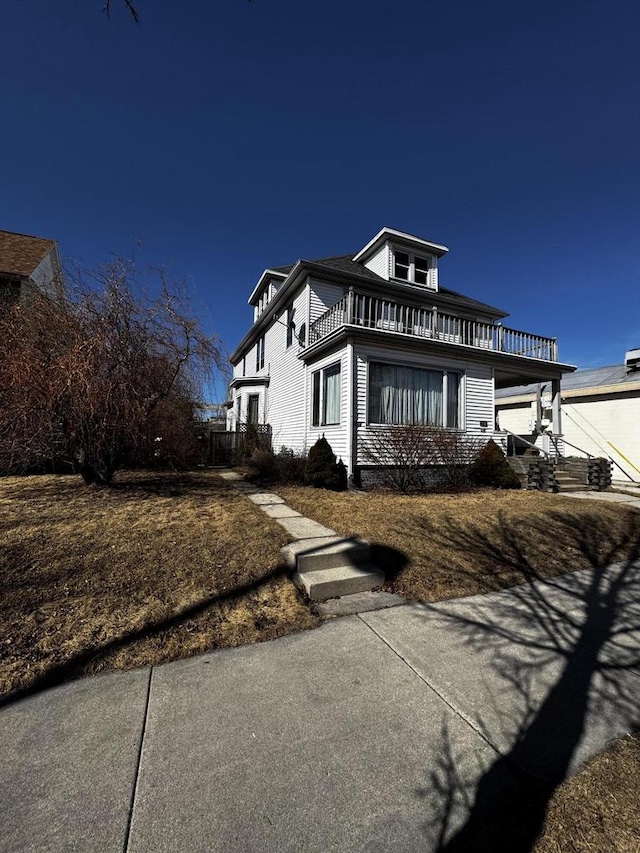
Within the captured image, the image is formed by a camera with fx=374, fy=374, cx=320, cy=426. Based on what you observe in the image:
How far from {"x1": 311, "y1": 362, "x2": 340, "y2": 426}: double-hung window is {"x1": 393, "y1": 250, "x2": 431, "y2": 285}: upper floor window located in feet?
19.1

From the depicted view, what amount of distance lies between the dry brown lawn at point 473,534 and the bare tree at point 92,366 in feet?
11.2

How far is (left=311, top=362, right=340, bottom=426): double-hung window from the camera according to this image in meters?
10.5

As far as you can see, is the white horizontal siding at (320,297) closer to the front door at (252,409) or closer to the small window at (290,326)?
the small window at (290,326)

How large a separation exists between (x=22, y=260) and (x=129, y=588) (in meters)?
14.7

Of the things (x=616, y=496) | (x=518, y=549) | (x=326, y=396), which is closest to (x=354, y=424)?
(x=326, y=396)

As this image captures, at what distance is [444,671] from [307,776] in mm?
1174

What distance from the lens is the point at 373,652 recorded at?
104 inches

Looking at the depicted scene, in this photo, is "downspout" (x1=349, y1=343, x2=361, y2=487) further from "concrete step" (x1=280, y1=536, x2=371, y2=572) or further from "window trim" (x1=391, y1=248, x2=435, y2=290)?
"window trim" (x1=391, y1=248, x2=435, y2=290)

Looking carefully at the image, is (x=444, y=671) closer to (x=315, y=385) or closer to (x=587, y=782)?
(x=587, y=782)

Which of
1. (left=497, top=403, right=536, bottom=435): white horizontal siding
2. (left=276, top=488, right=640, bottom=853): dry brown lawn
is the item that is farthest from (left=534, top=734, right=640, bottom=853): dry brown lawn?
(left=497, top=403, right=536, bottom=435): white horizontal siding

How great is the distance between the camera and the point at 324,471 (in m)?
8.93

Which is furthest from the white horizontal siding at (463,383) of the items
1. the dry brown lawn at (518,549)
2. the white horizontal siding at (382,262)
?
the white horizontal siding at (382,262)

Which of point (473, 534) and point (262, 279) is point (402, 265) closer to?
point (262, 279)

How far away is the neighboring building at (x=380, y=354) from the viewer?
969 cm
